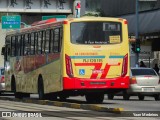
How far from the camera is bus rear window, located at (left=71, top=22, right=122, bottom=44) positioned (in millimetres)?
25578

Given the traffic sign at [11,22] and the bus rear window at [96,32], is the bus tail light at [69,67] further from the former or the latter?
the traffic sign at [11,22]

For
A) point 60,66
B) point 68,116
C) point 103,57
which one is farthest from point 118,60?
point 68,116

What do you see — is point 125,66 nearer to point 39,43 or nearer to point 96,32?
point 96,32

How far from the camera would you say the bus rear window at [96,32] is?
25578 millimetres

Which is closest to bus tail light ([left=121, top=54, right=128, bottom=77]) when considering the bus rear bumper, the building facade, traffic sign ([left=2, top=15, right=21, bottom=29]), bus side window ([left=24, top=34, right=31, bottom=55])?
the bus rear bumper

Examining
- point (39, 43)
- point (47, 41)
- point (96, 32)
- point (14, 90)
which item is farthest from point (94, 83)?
point (14, 90)

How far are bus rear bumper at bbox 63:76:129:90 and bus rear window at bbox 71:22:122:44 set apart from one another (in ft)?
4.66

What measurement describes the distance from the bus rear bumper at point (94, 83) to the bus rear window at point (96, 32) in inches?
56.0

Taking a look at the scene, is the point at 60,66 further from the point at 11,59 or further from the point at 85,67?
the point at 11,59

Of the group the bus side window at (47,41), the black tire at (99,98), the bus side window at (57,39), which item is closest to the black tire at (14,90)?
the bus side window at (47,41)

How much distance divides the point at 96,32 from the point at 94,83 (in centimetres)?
192

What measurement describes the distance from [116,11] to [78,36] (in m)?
40.9

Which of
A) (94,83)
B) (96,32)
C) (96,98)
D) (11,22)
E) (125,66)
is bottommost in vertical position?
(96,98)

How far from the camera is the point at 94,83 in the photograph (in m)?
25.5
